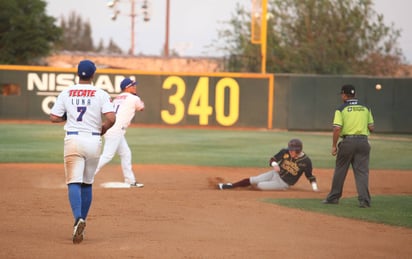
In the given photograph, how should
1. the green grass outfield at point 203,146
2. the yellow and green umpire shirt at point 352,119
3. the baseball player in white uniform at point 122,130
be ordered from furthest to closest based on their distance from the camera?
1. the green grass outfield at point 203,146
2. the baseball player in white uniform at point 122,130
3. the yellow and green umpire shirt at point 352,119

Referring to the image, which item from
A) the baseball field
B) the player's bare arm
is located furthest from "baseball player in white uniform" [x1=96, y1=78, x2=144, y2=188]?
the player's bare arm

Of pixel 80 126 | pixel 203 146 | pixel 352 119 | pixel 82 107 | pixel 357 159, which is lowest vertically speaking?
pixel 203 146

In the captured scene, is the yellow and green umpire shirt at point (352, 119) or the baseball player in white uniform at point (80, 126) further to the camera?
the yellow and green umpire shirt at point (352, 119)

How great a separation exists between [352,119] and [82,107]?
4677 mm

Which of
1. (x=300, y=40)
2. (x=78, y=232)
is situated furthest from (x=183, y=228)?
(x=300, y=40)

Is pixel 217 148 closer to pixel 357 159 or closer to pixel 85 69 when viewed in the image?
pixel 357 159

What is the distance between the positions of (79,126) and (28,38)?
47.1 meters

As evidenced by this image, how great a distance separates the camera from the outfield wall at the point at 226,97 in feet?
111

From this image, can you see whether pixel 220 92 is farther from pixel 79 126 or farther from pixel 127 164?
pixel 79 126

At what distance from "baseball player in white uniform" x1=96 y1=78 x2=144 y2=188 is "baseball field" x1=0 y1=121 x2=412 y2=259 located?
48 centimetres

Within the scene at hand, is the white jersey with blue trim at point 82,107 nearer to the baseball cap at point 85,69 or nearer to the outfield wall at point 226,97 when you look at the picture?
the baseball cap at point 85,69

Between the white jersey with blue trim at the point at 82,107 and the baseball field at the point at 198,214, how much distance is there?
3.83 ft

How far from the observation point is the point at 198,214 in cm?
1169

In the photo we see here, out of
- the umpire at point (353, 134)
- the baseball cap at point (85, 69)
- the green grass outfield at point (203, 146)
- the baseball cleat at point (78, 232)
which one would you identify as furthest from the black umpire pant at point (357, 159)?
the green grass outfield at point (203, 146)
